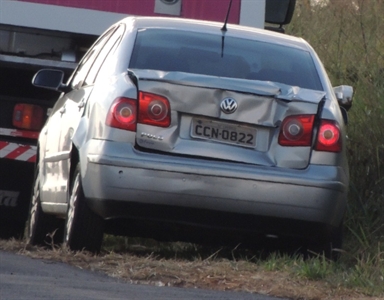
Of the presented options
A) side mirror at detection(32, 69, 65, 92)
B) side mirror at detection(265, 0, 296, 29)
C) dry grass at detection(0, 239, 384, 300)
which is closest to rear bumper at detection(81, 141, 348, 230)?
dry grass at detection(0, 239, 384, 300)

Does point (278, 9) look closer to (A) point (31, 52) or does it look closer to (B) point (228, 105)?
(A) point (31, 52)

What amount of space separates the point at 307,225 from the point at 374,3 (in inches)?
321

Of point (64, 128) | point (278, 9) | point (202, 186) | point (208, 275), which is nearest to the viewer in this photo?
point (208, 275)

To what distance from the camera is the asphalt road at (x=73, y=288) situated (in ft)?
18.0

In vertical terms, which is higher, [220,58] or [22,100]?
[220,58]

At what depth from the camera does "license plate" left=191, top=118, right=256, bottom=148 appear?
654cm

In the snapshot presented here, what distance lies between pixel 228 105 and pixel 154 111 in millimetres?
392

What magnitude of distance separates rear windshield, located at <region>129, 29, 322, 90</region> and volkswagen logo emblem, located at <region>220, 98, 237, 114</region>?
0.40 m

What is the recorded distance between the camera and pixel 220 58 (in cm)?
709

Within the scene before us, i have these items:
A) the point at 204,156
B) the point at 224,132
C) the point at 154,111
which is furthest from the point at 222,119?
the point at 154,111

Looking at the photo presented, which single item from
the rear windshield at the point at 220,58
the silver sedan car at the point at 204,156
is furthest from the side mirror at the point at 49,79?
the silver sedan car at the point at 204,156

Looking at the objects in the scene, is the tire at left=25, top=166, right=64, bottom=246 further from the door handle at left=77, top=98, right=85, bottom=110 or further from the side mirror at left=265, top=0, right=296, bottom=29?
the side mirror at left=265, top=0, right=296, bottom=29

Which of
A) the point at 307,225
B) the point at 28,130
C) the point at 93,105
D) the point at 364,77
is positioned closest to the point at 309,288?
the point at 307,225

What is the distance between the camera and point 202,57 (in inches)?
279
